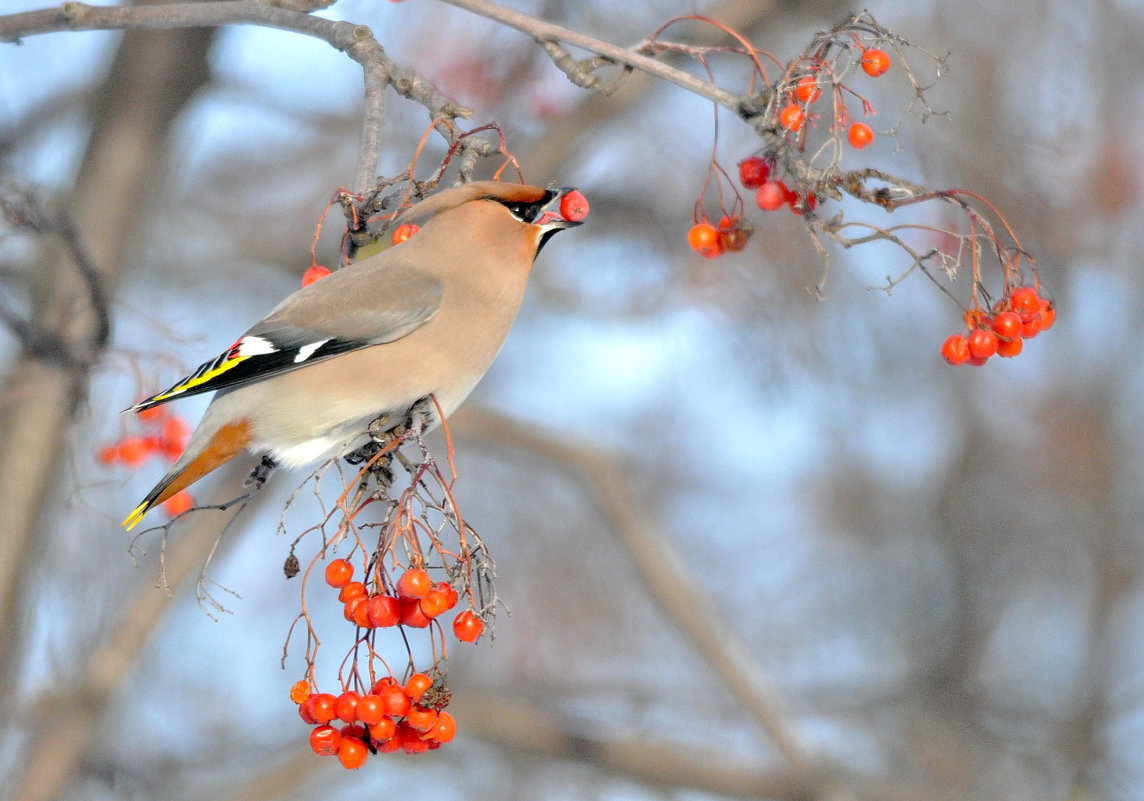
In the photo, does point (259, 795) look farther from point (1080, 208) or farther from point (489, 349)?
point (1080, 208)

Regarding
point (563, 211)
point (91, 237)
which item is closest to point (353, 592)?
point (563, 211)

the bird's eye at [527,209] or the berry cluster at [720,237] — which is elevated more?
the bird's eye at [527,209]

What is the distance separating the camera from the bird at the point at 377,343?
304 centimetres

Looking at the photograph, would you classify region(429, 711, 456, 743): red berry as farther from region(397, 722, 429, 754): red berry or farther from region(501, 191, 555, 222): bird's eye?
region(501, 191, 555, 222): bird's eye

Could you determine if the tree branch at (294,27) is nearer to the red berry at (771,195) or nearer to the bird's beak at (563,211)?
the bird's beak at (563,211)

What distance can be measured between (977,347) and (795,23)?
312 centimetres

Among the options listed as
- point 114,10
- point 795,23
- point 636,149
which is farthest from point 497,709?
point 114,10

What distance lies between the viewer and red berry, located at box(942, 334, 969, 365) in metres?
2.60

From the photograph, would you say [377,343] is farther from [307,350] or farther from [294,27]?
[294,27]

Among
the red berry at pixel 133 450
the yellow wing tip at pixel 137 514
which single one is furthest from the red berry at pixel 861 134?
the red berry at pixel 133 450

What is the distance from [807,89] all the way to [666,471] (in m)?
6.47

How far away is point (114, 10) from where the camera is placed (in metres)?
2.81

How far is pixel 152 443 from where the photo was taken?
161 inches

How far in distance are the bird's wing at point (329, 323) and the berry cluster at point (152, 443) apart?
1024 mm
